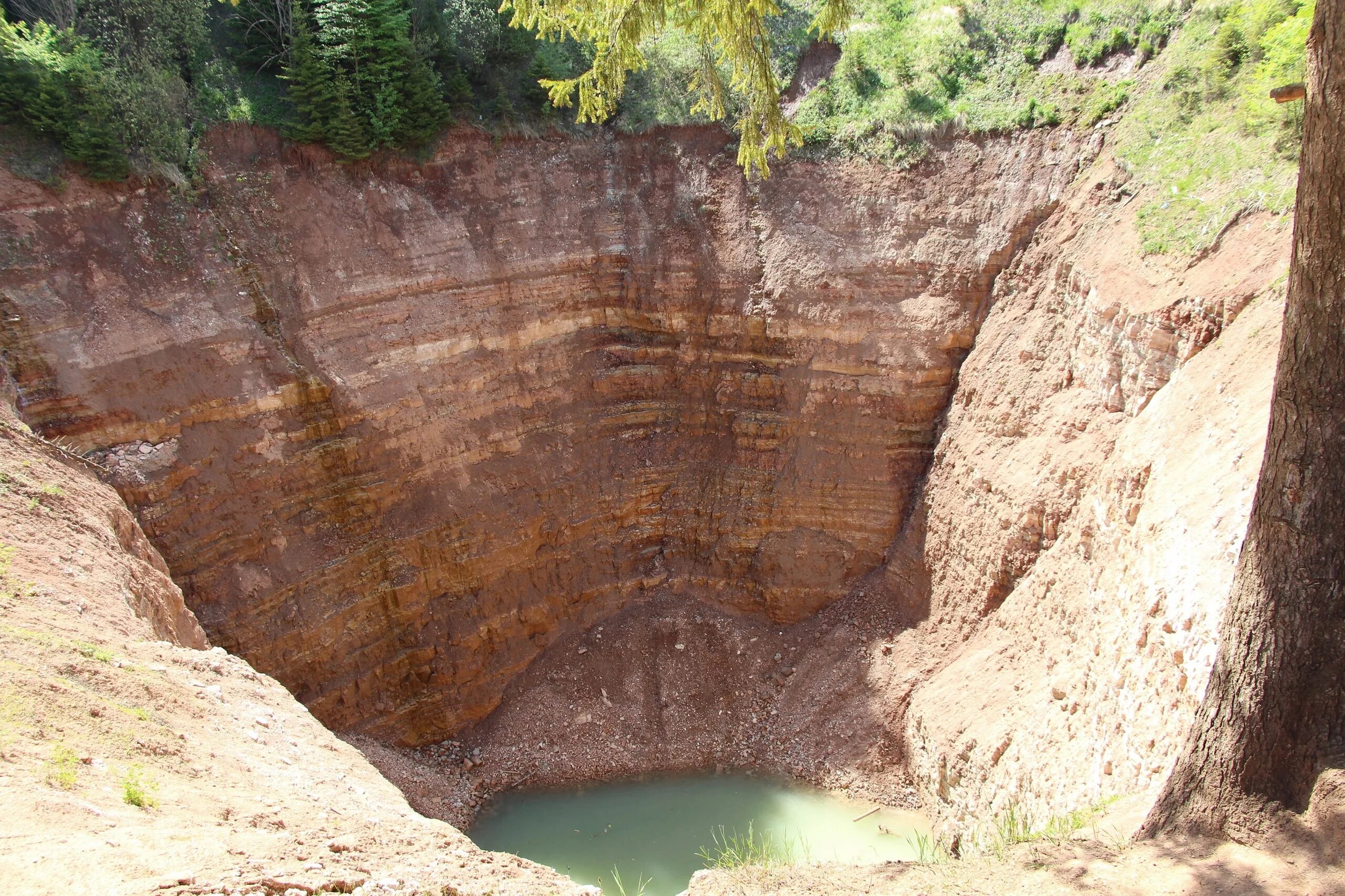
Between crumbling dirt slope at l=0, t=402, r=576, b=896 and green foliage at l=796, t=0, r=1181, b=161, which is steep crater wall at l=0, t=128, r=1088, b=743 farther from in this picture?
crumbling dirt slope at l=0, t=402, r=576, b=896

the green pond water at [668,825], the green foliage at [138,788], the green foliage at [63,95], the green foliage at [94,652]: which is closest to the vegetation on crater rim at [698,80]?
the green foliage at [63,95]

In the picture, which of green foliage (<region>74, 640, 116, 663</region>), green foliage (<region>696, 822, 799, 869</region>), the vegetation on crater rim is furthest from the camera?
the vegetation on crater rim

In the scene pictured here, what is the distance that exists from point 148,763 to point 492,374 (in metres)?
10.3

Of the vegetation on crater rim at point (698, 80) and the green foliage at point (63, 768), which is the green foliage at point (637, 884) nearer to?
the green foliage at point (63, 768)

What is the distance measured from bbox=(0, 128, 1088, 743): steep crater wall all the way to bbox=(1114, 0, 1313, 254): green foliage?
5.36ft

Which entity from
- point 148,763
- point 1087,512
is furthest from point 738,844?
point 148,763

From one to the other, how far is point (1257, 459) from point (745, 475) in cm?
982

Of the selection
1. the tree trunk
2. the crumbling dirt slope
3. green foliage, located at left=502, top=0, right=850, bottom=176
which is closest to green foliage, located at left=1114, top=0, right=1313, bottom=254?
green foliage, located at left=502, top=0, right=850, bottom=176

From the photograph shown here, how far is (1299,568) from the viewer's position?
220 inches

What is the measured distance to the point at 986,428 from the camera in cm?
1509

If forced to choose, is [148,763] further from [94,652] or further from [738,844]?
[738,844]

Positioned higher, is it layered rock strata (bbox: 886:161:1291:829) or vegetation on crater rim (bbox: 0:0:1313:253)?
vegetation on crater rim (bbox: 0:0:1313:253)

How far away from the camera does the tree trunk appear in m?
5.21

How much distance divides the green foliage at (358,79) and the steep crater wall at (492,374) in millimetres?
695
